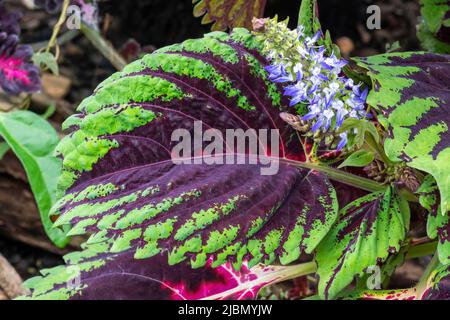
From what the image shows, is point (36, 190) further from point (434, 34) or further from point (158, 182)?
point (434, 34)

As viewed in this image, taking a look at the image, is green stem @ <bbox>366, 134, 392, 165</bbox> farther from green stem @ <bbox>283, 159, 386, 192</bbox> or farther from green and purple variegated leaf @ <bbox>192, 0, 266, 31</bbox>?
green and purple variegated leaf @ <bbox>192, 0, 266, 31</bbox>

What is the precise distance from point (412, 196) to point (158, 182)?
34 centimetres

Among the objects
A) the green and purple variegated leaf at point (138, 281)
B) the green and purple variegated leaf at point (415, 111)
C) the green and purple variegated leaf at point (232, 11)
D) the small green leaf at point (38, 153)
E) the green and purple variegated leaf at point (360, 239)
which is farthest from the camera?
the small green leaf at point (38, 153)

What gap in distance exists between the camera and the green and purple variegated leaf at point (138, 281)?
2.97ft

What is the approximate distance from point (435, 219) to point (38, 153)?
70 cm

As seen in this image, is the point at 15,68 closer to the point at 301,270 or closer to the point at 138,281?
the point at 138,281

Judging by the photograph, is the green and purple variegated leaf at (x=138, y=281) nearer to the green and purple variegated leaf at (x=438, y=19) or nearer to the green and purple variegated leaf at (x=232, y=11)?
the green and purple variegated leaf at (x=232, y=11)

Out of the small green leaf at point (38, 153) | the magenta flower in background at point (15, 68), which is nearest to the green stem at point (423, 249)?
the small green leaf at point (38, 153)

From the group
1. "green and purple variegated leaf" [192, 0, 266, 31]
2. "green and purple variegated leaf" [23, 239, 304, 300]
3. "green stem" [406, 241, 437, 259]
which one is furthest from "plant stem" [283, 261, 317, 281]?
"green and purple variegated leaf" [192, 0, 266, 31]

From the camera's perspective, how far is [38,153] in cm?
121

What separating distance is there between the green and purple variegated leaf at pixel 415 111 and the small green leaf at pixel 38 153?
0.61 m

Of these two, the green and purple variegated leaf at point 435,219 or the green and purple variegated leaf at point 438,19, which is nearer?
the green and purple variegated leaf at point 435,219

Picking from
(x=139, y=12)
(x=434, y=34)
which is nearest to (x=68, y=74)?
(x=139, y=12)

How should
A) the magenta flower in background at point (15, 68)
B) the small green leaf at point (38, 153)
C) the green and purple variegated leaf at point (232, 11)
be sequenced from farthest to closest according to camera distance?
the magenta flower in background at point (15, 68), the small green leaf at point (38, 153), the green and purple variegated leaf at point (232, 11)
